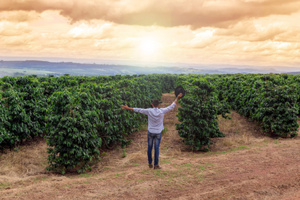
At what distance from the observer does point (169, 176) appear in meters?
7.59

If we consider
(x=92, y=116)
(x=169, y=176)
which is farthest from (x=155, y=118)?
(x=92, y=116)

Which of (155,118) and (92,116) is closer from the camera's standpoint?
(155,118)

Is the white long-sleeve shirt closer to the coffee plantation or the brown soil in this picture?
the brown soil

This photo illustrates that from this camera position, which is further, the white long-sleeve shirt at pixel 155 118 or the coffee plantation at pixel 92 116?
the coffee plantation at pixel 92 116

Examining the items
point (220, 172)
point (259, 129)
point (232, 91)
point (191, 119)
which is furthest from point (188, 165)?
point (232, 91)

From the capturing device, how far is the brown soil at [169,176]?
6188mm

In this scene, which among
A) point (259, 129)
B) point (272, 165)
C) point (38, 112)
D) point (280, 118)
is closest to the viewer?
point (272, 165)

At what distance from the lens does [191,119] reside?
37.6 ft

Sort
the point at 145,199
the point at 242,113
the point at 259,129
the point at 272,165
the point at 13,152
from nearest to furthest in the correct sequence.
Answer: the point at 145,199 < the point at 272,165 < the point at 13,152 < the point at 259,129 < the point at 242,113

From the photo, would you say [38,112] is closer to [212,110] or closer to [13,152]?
[13,152]

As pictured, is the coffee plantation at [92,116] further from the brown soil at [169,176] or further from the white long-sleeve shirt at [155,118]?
the white long-sleeve shirt at [155,118]

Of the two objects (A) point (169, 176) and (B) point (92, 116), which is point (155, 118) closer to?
(A) point (169, 176)

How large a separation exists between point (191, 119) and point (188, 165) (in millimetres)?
3157

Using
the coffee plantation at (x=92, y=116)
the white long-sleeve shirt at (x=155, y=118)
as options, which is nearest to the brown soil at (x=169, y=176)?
the coffee plantation at (x=92, y=116)
